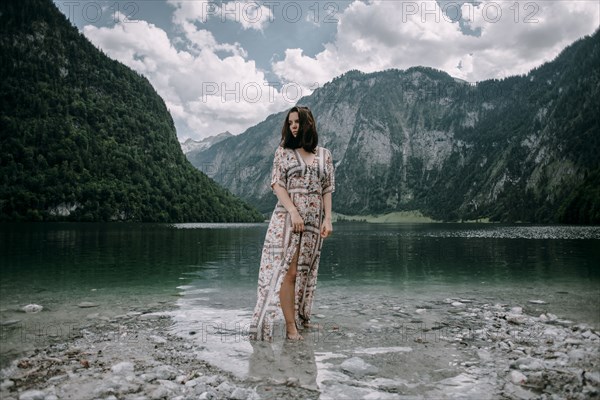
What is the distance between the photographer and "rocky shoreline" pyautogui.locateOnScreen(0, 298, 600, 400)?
4648 millimetres

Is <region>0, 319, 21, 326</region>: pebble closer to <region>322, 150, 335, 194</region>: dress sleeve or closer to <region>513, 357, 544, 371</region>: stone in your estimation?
<region>322, 150, 335, 194</region>: dress sleeve

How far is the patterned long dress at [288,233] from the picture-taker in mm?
7242

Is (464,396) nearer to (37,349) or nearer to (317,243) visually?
(317,243)

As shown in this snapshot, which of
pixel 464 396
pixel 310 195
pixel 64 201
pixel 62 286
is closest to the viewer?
pixel 464 396

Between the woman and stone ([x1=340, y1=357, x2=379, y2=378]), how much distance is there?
5.01ft

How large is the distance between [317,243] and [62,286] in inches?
443

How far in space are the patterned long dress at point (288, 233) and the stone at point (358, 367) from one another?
184cm

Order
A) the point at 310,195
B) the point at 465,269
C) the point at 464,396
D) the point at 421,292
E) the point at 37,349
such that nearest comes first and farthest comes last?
1. the point at 464,396
2. the point at 37,349
3. the point at 310,195
4. the point at 421,292
5. the point at 465,269

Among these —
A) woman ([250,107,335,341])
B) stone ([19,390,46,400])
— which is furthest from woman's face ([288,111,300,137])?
stone ([19,390,46,400])

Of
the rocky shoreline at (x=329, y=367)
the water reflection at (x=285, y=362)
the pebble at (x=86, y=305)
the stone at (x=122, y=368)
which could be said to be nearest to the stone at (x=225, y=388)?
the rocky shoreline at (x=329, y=367)

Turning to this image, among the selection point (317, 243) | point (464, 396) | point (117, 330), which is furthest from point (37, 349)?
point (464, 396)

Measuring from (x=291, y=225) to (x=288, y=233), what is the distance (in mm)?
165

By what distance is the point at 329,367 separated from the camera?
564cm

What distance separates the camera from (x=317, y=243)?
25.1ft
